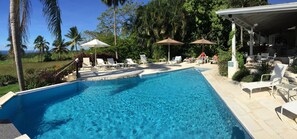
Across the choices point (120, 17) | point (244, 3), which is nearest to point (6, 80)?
point (120, 17)

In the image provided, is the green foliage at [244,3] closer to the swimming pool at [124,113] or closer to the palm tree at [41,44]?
the swimming pool at [124,113]

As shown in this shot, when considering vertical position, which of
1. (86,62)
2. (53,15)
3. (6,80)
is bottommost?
(6,80)

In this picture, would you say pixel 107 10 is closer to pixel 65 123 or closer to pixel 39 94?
pixel 39 94

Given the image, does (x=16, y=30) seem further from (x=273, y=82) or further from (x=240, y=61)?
(x=240, y=61)

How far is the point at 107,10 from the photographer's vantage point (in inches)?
1289

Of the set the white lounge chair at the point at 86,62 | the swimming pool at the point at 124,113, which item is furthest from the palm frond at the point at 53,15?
the white lounge chair at the point at 86,62

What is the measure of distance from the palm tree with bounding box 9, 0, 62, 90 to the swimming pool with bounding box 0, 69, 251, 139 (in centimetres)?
205

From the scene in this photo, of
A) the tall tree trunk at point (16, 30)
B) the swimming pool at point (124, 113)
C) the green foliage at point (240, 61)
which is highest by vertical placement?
the tall tree trunk at point (16, 30)

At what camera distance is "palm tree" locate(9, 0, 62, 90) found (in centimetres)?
819

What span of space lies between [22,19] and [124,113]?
574cm

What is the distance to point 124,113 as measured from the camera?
6.84 meters

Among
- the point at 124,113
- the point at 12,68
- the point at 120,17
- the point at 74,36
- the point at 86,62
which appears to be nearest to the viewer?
the point at 124,113

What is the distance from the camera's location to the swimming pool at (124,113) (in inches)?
208

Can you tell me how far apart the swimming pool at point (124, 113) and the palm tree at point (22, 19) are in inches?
80.5
